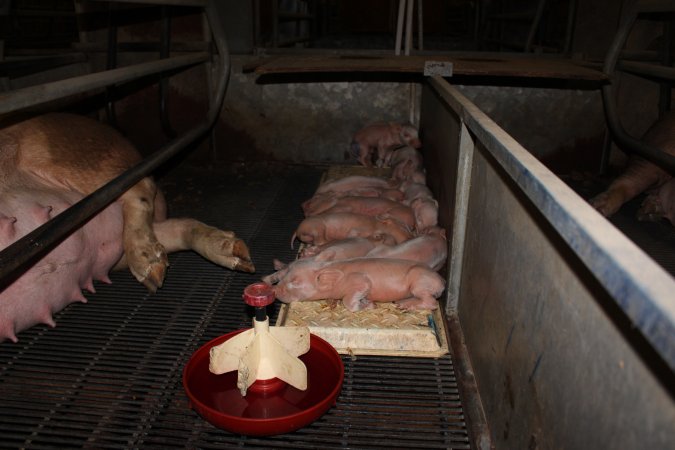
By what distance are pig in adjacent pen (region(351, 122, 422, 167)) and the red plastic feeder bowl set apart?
304 centimetres

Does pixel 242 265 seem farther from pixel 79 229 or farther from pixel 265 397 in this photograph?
pixel 265 397

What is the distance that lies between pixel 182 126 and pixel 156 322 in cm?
325

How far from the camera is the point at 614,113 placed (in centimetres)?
429

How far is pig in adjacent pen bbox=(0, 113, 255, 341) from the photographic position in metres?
2.30

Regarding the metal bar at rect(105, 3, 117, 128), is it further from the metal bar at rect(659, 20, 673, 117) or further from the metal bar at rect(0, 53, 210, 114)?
the metal bar at rect(659, 20, 673, 117)

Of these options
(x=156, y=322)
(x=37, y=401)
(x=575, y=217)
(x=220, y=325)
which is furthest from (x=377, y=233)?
(x=575, y=217)

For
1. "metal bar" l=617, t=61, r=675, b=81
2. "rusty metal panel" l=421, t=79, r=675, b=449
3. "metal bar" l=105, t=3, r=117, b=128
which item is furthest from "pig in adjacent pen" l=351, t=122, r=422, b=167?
"rusty metal panel" l=421, t=79, r=675, b=449

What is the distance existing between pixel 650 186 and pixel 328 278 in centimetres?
296

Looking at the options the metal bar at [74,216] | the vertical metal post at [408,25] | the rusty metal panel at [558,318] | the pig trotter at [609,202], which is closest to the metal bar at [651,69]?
the pig trotter at [609,202]

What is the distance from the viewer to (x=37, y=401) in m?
2.07

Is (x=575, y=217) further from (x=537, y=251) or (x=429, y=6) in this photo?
(x=429, y=6)

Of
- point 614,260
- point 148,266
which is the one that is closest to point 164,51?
point 148,266

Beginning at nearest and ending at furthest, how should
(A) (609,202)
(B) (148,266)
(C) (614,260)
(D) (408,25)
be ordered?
(C) (614,260) → (B) (148,266) → (A) (609,202) → (D) (408,25)

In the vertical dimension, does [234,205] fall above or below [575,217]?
below
